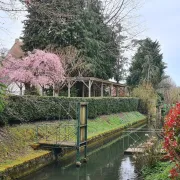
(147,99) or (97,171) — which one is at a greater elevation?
(147,99)

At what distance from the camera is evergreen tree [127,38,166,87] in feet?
136

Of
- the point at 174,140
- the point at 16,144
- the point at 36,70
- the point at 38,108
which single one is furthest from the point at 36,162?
the point at 36,70

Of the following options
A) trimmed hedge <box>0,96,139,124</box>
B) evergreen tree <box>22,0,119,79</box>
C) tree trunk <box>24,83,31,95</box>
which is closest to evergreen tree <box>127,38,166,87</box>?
evergreen tree <box>22,0,119,79</box>

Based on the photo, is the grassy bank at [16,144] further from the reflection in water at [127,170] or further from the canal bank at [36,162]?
the reflection in water at [127,170]

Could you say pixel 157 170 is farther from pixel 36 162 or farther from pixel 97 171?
pixel 36 162

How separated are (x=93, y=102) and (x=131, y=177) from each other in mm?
12139

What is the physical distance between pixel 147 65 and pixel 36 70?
22430mm

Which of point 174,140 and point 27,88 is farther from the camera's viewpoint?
point 27,88

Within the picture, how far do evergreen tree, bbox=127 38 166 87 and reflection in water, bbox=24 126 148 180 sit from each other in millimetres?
29965

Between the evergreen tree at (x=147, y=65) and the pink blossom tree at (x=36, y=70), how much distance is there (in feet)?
65.1

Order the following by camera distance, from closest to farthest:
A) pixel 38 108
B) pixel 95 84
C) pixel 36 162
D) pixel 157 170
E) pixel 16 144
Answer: pixel 157 170
pixel 36 162
pixel 16 144
pixel 38 108
pixel 95 84

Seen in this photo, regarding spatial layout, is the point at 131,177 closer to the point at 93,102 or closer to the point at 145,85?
the point at 93,102

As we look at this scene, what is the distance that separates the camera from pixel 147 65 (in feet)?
137

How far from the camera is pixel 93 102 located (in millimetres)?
20641
